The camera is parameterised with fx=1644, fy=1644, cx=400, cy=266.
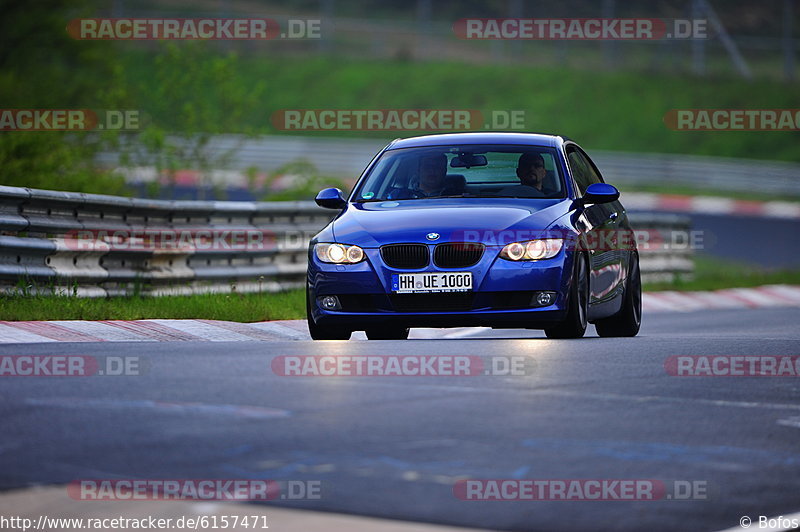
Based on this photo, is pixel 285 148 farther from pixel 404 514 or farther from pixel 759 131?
pixel 404 514

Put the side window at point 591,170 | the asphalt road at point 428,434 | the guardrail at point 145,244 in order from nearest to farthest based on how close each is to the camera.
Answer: the asphalt road at point 428,434, the guardrail at point 145,244, the side window at point 591,170

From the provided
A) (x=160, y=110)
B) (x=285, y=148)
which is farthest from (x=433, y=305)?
(x=285, y=148)

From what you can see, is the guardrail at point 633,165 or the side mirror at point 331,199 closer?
the side mirror at point 331,199

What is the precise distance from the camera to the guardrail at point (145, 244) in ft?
44.1

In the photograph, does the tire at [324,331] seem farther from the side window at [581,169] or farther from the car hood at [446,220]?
the side window at [581,169]

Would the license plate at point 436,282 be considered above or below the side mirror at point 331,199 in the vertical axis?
below

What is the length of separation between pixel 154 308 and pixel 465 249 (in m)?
3.82

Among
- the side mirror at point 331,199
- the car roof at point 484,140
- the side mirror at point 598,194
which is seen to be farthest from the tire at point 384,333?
the side mirror at point 598,194

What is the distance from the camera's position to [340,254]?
11.5 meters

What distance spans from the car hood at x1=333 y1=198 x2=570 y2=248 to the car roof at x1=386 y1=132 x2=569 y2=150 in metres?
0.89

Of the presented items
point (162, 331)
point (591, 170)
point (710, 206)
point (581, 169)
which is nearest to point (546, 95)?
point (710, 206)

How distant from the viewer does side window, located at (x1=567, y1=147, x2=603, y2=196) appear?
13.0 meters

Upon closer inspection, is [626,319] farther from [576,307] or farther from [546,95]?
[546,95]

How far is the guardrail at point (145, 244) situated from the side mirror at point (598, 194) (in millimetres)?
4425
